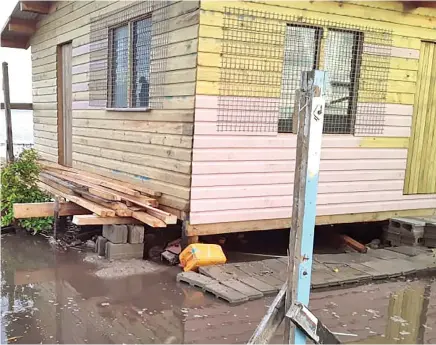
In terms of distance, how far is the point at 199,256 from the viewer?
5.70 m

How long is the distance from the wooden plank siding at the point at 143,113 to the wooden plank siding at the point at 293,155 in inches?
8.5

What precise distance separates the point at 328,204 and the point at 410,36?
110 inches

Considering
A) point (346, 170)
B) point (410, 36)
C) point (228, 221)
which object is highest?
point (410, 36)

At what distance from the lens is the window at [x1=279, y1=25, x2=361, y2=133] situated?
631 centimetres

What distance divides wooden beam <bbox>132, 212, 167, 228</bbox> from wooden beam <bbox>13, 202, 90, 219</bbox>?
4.56 feet

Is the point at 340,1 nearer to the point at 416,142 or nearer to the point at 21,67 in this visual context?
the point at 416,142

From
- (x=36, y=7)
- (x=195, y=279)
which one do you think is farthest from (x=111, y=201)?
(x=36, y=7)

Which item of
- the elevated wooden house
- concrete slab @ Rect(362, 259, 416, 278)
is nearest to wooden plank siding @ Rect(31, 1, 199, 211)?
the elevated wooden house

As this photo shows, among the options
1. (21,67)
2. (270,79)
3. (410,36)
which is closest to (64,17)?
(21,67)

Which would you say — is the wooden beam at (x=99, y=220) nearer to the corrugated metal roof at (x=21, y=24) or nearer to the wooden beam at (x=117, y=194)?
the wooden beam at (x=117, y=194)

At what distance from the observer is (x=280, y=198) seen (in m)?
6.47

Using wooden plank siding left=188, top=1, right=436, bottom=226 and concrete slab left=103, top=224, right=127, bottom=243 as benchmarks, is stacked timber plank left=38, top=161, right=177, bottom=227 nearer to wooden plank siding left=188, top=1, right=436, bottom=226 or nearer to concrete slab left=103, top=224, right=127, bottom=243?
concrete slab left=103, top=224, right=127, bottom=243

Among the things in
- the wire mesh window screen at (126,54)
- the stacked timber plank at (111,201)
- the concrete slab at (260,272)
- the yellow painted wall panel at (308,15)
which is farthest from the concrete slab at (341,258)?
the yellow painted wall panel at (308,15)

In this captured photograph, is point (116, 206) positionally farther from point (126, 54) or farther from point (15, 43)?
point (15, 43)
